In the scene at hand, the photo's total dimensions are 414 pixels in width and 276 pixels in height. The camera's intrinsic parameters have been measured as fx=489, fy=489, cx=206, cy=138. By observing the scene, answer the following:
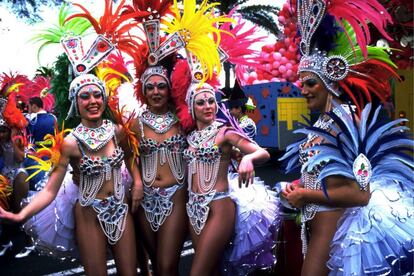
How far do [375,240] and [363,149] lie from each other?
0.49 metres

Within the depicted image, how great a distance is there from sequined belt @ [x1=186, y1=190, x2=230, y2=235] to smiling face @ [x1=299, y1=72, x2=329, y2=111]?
1.01m

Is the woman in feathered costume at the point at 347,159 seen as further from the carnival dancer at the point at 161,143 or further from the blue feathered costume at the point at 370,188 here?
the carnival dancer at the point at 161,143

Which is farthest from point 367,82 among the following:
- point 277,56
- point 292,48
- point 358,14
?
point 277,56

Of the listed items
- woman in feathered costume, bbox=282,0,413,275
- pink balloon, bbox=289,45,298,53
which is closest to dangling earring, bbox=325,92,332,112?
woman in feathered costume, bbox=282,0,413,275

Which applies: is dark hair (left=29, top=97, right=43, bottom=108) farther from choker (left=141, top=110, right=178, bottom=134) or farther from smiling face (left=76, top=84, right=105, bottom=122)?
smiling face (left=76, top=84, right=105, bottom=122)

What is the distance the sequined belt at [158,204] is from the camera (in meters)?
3.69

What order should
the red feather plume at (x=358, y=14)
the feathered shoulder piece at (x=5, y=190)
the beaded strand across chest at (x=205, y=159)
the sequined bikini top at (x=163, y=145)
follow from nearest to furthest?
the red feather plume at (x=358, y=14), the beaded strand across chest at (x=205, y=159), the sequined bikini top at (x=163, y=145), the feathered shoulder piece at (x=5, y=190)

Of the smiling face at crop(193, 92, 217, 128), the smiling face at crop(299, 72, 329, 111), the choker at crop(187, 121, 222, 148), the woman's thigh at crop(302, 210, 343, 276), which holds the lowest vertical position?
the woman's thigh at crop(302, 210, 343, 276)

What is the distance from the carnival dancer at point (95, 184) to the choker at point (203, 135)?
0.54 m

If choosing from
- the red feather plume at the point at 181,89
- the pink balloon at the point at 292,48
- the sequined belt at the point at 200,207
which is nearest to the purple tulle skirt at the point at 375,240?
the sequined belt at the point at 200,207

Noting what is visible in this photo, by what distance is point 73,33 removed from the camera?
3.92 metres

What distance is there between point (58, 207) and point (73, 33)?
54.4 inches

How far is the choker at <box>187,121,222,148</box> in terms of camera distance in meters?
3.62

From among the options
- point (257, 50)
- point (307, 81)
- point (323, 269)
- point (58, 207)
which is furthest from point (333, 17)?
point (58, 207)
